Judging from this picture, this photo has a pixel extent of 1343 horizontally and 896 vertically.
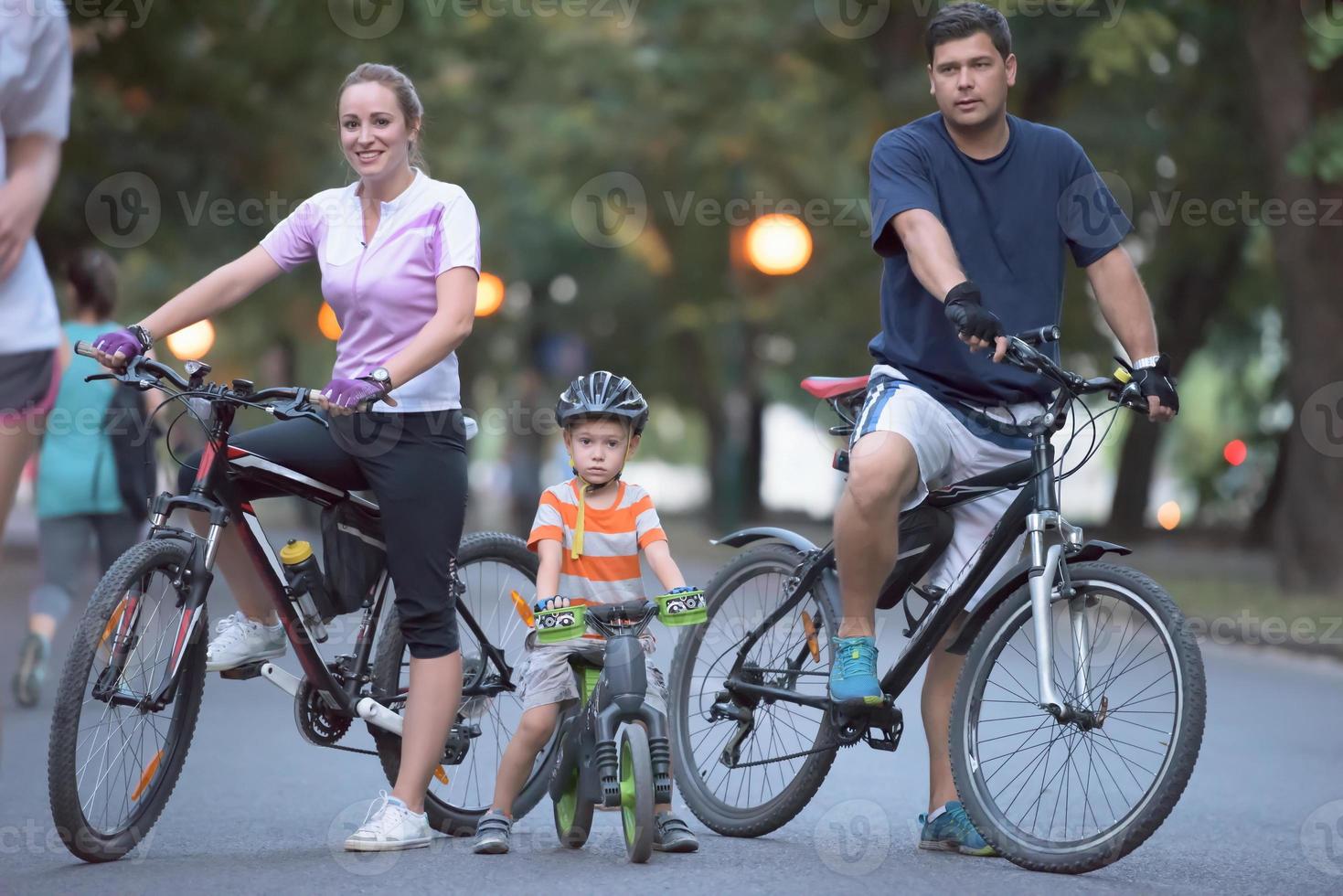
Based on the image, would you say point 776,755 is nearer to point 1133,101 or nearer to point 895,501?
point 895,501

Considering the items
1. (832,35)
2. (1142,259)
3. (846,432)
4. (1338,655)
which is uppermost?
(832,35)

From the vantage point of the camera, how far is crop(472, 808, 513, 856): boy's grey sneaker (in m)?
5.25

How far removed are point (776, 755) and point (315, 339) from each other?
93.9 ft

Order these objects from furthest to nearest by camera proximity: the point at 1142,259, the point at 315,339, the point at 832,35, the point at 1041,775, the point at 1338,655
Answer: the point at 315,339 < the point at 1142,259 < the point at 832,35 < the point at 1338,655 < the point at 1041,775

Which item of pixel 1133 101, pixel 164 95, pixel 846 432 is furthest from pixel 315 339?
pixel 846 432

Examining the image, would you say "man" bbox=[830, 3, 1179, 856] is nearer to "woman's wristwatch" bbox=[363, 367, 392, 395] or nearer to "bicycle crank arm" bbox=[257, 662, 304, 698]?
"woman's wristwatch" bbox=[363, 367, 392, 395]

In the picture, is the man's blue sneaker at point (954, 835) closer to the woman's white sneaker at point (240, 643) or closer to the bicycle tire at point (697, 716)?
the bicycle tire at point (697, 716)

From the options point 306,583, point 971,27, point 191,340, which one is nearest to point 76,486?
point 306,583

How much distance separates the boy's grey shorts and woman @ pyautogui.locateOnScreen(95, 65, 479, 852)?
20 cm

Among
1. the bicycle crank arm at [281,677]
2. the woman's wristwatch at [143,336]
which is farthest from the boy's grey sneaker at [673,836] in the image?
the woman's wristwatch at [143,336]

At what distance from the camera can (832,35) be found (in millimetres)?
21797

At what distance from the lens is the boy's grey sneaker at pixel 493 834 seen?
207 inches

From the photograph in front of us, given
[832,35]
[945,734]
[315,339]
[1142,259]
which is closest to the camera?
[945,734]

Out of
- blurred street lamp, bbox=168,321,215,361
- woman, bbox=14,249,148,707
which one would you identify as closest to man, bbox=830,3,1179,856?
woman, bbox=14,249,148,707
